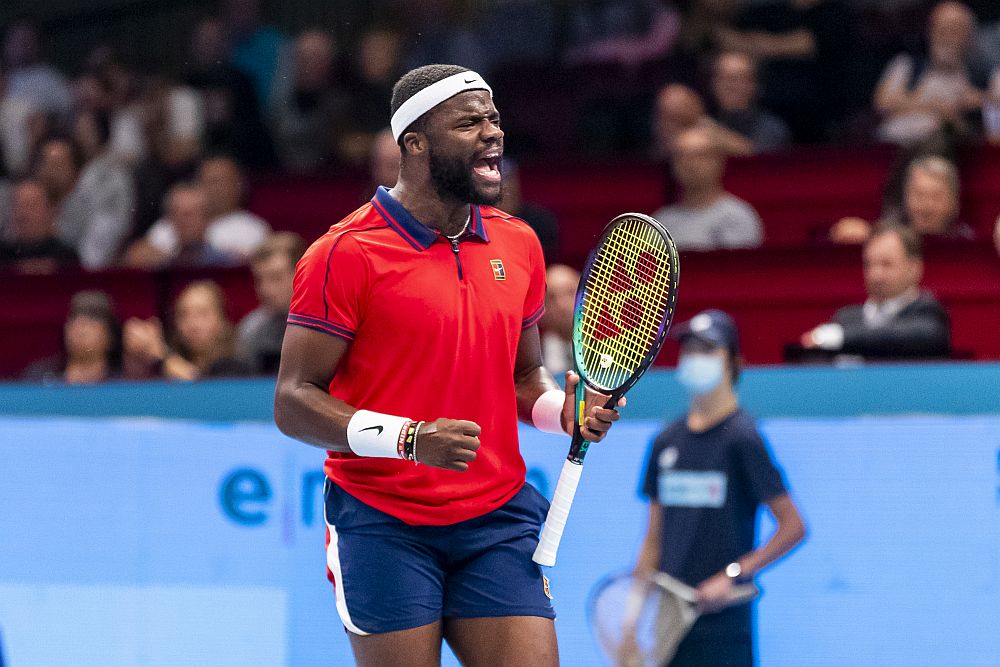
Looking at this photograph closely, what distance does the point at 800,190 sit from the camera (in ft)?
22.2

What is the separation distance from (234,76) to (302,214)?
1570 millimetres

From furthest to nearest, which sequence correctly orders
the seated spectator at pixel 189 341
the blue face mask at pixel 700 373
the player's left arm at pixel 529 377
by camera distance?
the seated spectator at pixel 189 341, the blue face mask at pixel 700 373, the player's left arm at pixel 529 377

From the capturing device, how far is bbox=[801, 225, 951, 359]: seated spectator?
15.1 ft

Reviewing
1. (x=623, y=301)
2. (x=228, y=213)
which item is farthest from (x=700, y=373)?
(x=228, y=213)

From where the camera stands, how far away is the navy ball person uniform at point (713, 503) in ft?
14.0

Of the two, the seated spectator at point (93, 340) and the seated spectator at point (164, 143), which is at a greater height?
the seated spectator at point (164, 143)

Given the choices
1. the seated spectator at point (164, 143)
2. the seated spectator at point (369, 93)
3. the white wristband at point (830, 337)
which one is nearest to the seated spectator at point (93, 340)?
the seated spectator at point (164, 143)

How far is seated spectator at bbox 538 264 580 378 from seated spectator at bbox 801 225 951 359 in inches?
37.3

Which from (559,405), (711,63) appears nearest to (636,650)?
(559,405)

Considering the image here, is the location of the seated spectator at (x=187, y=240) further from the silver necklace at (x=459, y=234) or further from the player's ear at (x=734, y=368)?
the silver necklace at (x=459, y=234)

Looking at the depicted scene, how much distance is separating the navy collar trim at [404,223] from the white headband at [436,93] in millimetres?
167

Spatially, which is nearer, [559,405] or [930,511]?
[559,405]

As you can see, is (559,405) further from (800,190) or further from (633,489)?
(800,190)

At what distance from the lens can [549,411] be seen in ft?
10.3
